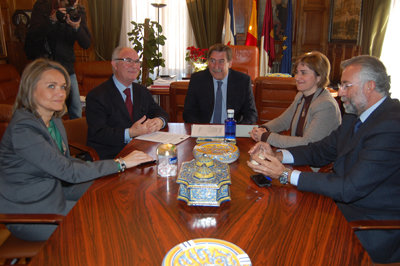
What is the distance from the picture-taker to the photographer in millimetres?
3281

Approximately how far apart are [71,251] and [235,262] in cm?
52

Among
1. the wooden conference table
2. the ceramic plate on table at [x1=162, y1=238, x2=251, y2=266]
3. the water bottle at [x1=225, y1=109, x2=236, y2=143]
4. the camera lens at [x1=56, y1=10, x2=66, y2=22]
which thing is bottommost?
the wooden conference table

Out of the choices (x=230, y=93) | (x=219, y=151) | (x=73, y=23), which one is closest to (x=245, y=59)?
(x=230, y=93)

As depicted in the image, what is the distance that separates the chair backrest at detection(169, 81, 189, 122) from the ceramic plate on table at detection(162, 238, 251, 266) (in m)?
2.84

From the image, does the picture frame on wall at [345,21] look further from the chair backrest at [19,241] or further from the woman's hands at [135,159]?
the chair backrest at [19,241]

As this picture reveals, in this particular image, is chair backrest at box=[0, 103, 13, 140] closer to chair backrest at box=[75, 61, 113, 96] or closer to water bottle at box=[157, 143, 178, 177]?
water bottle at box=[157, 143, 178, 177]

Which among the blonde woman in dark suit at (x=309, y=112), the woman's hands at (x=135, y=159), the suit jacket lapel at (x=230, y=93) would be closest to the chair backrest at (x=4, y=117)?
the woman's hands at (x=135, y=159)

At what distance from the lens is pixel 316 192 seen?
1425mm

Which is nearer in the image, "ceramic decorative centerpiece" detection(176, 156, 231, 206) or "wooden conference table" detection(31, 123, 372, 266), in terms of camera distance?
"wooden conference table" detection(31, 123, 372, 266)

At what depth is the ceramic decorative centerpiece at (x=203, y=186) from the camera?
49.4 inches

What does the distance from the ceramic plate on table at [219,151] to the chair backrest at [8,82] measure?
4338mm

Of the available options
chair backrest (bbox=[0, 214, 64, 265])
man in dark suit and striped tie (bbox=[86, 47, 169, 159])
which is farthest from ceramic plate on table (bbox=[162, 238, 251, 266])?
man in dark suit and striped tie (bbox=[86, 47, 169, 159])

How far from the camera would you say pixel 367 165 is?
1.40 m

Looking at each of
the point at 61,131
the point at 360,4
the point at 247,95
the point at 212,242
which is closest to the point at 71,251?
the point at 212,242
